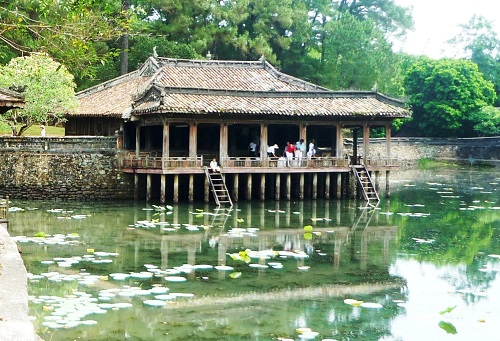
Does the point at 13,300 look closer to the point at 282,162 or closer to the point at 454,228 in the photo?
the point at 454,228

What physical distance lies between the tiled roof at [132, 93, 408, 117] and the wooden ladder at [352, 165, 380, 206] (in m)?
2.33

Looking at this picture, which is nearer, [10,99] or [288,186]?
[10,99]

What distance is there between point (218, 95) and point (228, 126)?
2727 mm

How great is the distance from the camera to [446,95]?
55719mm

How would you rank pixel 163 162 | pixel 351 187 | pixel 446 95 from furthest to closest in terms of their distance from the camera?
pixel 446 95 < pixel 351 187 < pixel 163 162

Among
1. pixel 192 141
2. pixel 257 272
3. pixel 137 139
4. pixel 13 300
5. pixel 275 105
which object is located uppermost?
pixel 275 105

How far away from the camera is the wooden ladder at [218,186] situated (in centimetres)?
2894

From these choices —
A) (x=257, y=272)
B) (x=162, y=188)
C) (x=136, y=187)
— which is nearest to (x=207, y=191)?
(x=162, y=188)

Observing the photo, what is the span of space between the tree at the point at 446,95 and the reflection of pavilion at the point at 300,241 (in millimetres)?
33155

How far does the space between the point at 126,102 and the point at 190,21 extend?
15.8 meters

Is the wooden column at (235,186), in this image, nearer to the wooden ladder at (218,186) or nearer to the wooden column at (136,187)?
the wooden ladder at (218,186)

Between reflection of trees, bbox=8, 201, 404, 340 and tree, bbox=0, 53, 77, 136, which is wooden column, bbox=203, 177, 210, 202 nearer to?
reflection of trees, bbox=8, 201, 404, 340

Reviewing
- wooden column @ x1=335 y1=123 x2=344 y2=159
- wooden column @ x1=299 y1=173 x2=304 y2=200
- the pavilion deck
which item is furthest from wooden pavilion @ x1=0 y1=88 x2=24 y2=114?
wooden column @ x1=335 y1=123 x2=344 y2=159

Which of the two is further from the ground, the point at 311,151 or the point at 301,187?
the point at 311,151
